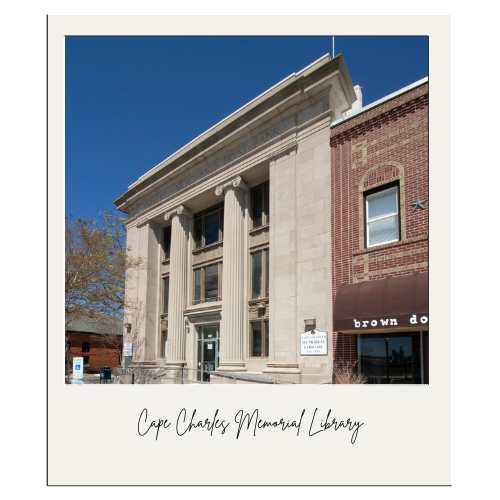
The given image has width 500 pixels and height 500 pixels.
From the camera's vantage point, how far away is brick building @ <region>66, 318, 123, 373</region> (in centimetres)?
3784

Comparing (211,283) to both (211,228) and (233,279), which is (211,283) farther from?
(233,279)

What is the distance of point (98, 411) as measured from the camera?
10758 millimetres

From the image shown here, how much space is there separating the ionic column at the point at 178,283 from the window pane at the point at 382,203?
13.5 metres

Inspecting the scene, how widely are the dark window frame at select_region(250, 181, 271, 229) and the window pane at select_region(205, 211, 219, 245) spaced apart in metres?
3.44

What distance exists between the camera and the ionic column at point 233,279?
22847mm

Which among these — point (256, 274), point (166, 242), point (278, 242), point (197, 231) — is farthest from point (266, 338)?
point (166, 242)

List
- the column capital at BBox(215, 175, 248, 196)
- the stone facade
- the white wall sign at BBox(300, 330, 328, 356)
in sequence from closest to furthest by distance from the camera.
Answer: the white wall sign at BBox(300, 330, 328, 356) → the stone facade → the column capital at BBox(215, 175, 248, 196)

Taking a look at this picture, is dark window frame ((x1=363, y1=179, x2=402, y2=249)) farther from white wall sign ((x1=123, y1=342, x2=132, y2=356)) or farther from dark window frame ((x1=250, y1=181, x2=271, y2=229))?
white wall sign ((x1=123, y1=342, x2=132, y2=356))

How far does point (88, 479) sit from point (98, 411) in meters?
1.31

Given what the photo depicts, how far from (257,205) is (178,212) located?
5.56 meters

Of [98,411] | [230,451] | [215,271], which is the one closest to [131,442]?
[98,411]

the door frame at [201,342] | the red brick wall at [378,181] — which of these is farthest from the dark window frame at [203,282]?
the red brick wall at [378,181]

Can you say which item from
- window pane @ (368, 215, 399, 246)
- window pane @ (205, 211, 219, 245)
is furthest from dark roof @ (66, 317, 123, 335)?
window pane @ (368, 215, 399, 246)

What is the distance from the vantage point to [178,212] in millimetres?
28031
